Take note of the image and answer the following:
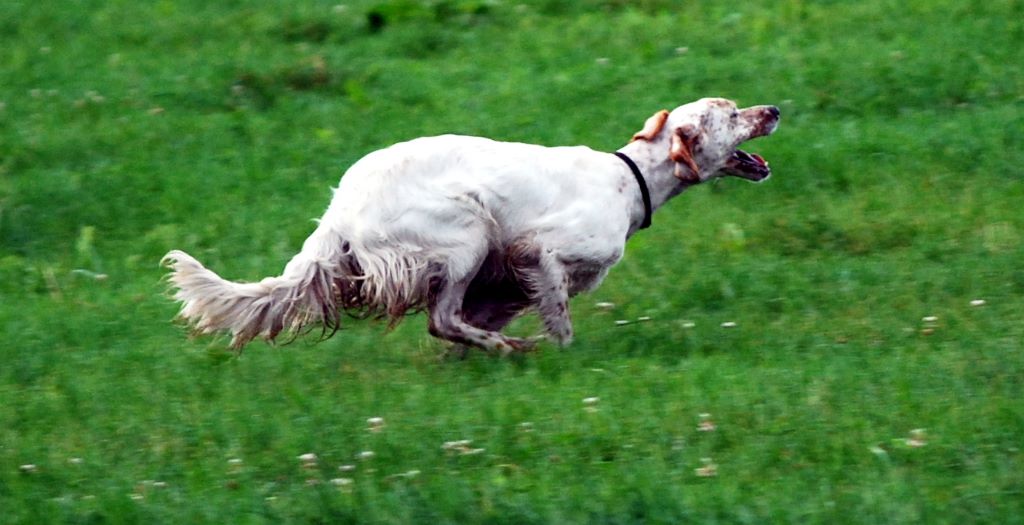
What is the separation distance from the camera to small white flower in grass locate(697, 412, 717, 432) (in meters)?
5.58

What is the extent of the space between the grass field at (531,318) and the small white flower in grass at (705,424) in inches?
0.6

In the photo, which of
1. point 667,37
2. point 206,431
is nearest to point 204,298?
point 206,431

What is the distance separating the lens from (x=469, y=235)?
671cm

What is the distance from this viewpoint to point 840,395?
588 centimetres

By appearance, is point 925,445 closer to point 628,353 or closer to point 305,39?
point 628,353

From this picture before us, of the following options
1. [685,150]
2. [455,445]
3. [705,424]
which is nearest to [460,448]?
[455,445]

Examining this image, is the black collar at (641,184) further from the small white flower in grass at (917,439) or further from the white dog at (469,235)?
the small white flower in grass at (917,439)

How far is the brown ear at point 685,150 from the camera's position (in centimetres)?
717

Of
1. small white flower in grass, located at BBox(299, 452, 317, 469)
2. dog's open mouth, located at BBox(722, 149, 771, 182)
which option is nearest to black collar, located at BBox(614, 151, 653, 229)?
dog's open mouth, located at BBox(722, 149, 771, 182)

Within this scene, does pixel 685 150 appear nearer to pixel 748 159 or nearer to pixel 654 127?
pixel 654 127

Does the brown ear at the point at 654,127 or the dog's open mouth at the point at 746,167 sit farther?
the dog's open mouth at the point at 746,167

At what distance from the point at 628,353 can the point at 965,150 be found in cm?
344

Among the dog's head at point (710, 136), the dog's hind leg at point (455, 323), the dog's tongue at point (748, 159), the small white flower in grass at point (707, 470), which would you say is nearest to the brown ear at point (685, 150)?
the dog's head at point (710, 136)

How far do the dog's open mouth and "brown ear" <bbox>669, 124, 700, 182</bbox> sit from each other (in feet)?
0.76
